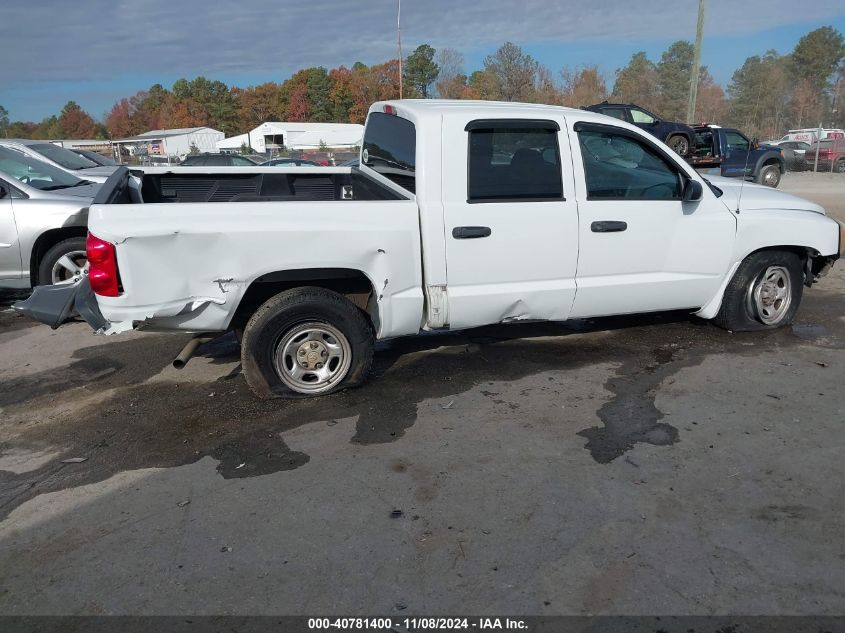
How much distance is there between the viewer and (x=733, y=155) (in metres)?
19.8

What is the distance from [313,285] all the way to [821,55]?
3233 inches

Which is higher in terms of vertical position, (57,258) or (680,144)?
(680,144)

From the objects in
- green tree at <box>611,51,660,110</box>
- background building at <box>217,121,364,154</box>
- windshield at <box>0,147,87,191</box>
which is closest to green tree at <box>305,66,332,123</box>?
background building at <box>217,121,364,154</box>

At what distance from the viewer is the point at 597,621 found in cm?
270

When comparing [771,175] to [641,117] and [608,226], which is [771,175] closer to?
[641,117]

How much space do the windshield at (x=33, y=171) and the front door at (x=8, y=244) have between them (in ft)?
2.53

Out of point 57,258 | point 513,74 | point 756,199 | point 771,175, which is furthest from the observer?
point 513,74

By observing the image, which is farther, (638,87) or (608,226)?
(638,87)

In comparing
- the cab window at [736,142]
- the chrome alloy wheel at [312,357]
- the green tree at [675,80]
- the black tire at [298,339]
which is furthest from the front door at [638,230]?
the green tree at [675,80]

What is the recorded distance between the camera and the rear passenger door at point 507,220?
4773mm

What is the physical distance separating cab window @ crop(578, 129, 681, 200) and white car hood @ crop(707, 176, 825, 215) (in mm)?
591

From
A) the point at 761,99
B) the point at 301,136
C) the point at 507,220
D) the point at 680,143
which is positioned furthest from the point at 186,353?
the point at 301,136

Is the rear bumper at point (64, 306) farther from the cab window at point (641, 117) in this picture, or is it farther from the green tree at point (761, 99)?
the green tree at point (761, 99)

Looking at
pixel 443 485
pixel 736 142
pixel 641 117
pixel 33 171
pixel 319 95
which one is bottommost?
pixel 443 485
